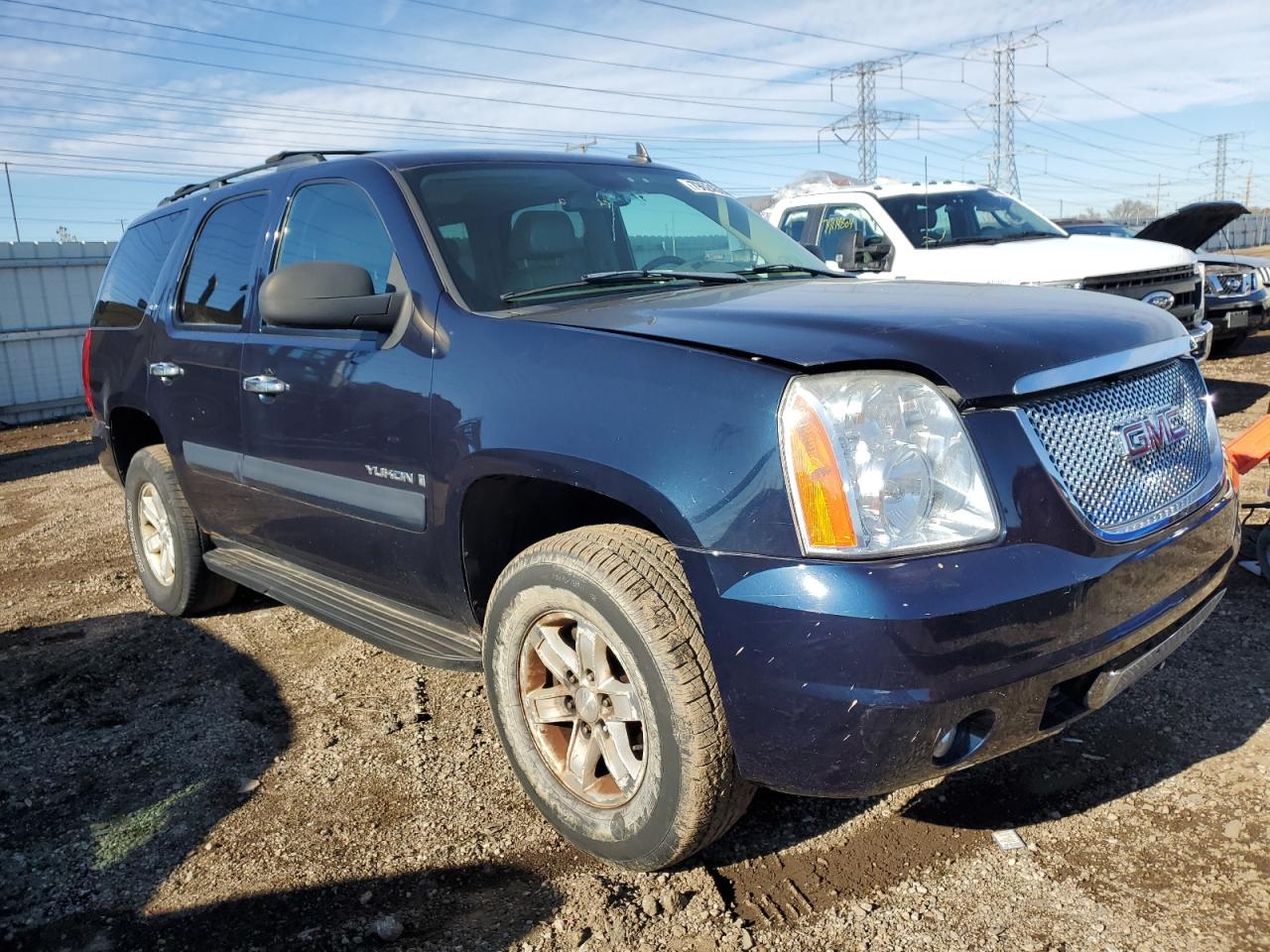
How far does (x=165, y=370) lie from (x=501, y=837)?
261cm

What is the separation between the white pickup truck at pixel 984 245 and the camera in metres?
7.81

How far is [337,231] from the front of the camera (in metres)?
3.50

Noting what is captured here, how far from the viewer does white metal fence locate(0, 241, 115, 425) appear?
13531 millimetres

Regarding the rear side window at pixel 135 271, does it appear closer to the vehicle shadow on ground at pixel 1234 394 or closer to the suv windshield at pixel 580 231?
the suv windshield at pixel 580 231

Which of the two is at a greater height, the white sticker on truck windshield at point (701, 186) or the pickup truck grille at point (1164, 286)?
the white sticker on truck windshield at point (701, 186)

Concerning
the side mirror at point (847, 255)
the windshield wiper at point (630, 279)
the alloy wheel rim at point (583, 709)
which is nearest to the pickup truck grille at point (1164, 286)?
the side mirror at point (847, 255)

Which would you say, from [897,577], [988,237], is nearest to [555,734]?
[897,577]

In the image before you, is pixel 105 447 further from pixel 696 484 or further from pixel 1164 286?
pixel 1164 286

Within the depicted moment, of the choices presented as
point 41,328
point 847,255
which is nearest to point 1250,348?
point 847,255

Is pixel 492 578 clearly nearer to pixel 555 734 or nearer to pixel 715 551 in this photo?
pixel 555 734

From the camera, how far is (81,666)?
14.2ft

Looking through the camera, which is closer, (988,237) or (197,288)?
(197,288)

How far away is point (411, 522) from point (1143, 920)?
2.12 meters

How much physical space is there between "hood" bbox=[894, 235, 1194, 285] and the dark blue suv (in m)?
4.69
